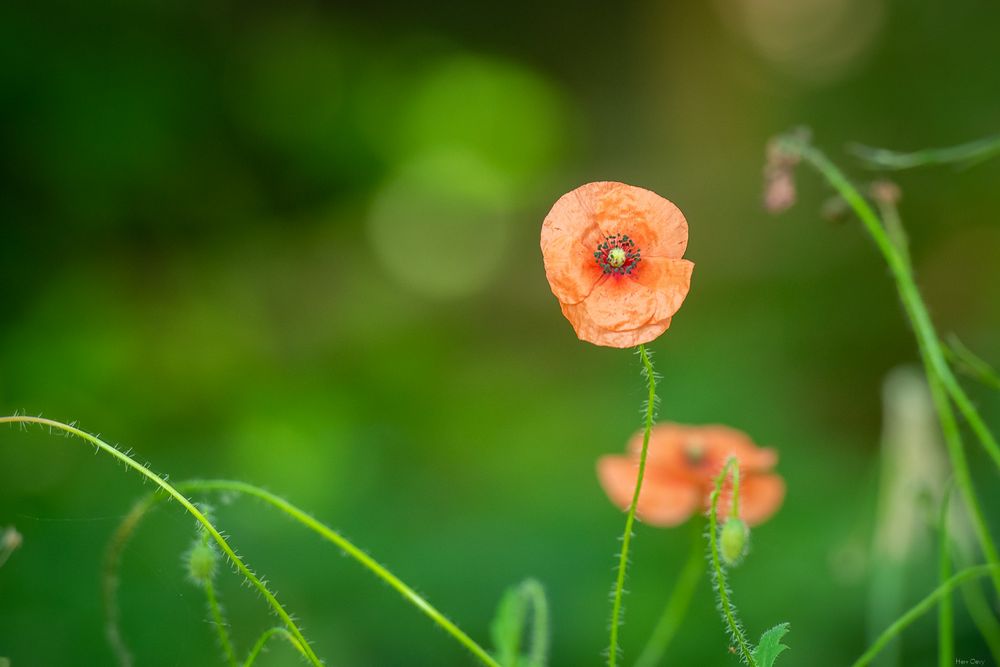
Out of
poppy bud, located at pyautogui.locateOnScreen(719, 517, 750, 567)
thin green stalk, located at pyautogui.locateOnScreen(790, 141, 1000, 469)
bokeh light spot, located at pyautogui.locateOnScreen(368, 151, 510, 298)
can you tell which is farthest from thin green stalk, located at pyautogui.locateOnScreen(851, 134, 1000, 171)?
bokeh light spot, located at pyautogui.locateOnScreen(368, 151, 510, 298)

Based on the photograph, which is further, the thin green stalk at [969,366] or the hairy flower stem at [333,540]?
the thin green stalk at [969,366]

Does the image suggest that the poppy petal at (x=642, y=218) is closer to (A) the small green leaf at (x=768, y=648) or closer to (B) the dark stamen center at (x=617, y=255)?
(B) the dark stamen center at (x=617, y=255)

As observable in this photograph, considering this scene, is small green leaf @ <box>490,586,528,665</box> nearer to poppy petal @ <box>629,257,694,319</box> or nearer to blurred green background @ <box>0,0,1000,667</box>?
poppy petal @ <box>629,257,694,319</box>

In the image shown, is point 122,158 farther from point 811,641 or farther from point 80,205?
point 811,641

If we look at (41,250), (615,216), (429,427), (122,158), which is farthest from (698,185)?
(615,216)

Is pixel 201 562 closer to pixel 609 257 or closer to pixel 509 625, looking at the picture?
pixel 509 625

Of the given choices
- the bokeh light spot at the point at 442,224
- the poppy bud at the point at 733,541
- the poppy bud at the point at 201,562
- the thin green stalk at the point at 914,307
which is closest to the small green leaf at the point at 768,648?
the poppy bud at the point at 733,541
